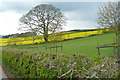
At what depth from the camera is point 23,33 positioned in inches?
1372

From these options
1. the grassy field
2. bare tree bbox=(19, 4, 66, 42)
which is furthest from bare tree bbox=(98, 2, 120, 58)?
bare tree bbox=(19, 4, 66, 42)

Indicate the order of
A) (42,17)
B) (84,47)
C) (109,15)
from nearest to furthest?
(109,15) < (84,47) < (42,17)

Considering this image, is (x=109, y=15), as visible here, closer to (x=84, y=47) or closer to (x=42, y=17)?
(x=84, y=47)

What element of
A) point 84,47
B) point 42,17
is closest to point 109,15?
point 84,47

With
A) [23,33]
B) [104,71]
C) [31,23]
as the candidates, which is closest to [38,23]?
[31,23]

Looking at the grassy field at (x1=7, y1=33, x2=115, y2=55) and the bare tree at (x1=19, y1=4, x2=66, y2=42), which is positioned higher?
the bare tree at (x1=19, y1=4, x2=66, y2=42)

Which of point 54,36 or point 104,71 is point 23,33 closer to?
point 54,36

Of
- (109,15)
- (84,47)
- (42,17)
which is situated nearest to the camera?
(109,15)

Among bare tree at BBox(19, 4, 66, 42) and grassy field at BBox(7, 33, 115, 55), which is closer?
grassy field at BBox(7, 33, 115, 55)

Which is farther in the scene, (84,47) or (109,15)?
(84,47)

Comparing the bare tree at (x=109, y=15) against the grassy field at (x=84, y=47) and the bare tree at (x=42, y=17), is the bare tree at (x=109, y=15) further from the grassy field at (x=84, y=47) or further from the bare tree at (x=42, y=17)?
the bare tree at (x=42, y=17)

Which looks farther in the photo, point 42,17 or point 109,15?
point 42,17

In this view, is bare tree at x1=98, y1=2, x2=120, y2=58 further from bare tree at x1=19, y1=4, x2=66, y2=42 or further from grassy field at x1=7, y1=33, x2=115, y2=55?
bare tree at x1=19, y1=4, x2=66, y2=42

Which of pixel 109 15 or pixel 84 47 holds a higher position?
pixel 109 15
